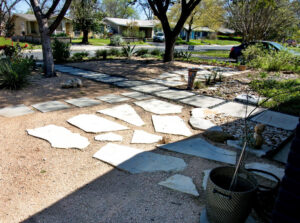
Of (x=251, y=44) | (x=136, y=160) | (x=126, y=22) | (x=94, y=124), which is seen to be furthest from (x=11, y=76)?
(x=126, y=22)

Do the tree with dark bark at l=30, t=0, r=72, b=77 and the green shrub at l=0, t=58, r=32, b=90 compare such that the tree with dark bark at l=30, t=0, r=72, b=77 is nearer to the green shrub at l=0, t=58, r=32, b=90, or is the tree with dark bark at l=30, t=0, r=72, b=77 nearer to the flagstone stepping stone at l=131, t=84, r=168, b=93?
the green shrub at l=0, t=58, r=32, b=90

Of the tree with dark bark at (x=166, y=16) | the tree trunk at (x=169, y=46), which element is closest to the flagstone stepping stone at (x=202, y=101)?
the tree trunk at (x=169, y=46)

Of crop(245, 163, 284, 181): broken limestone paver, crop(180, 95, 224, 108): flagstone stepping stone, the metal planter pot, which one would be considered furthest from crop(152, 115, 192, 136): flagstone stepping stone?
the metal planter pot

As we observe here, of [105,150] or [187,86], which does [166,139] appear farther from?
[187,86]

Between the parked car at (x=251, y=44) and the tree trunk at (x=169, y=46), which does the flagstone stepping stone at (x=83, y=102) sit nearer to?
the tree trunk at (x=169, y=46)

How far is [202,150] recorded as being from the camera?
3.37 metres

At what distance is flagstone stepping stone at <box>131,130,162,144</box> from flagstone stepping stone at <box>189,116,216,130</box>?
828mm

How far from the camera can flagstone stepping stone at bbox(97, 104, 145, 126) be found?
14.4 feet

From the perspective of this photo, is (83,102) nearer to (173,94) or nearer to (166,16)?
(173,94)

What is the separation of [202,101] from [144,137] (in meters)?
2.49

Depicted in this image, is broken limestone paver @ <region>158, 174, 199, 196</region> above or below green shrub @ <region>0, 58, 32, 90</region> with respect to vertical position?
below

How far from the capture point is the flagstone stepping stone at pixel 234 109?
4.90 m

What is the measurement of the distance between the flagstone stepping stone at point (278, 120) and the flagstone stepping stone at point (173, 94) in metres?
1.95

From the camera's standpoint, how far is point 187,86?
6.96 metres
